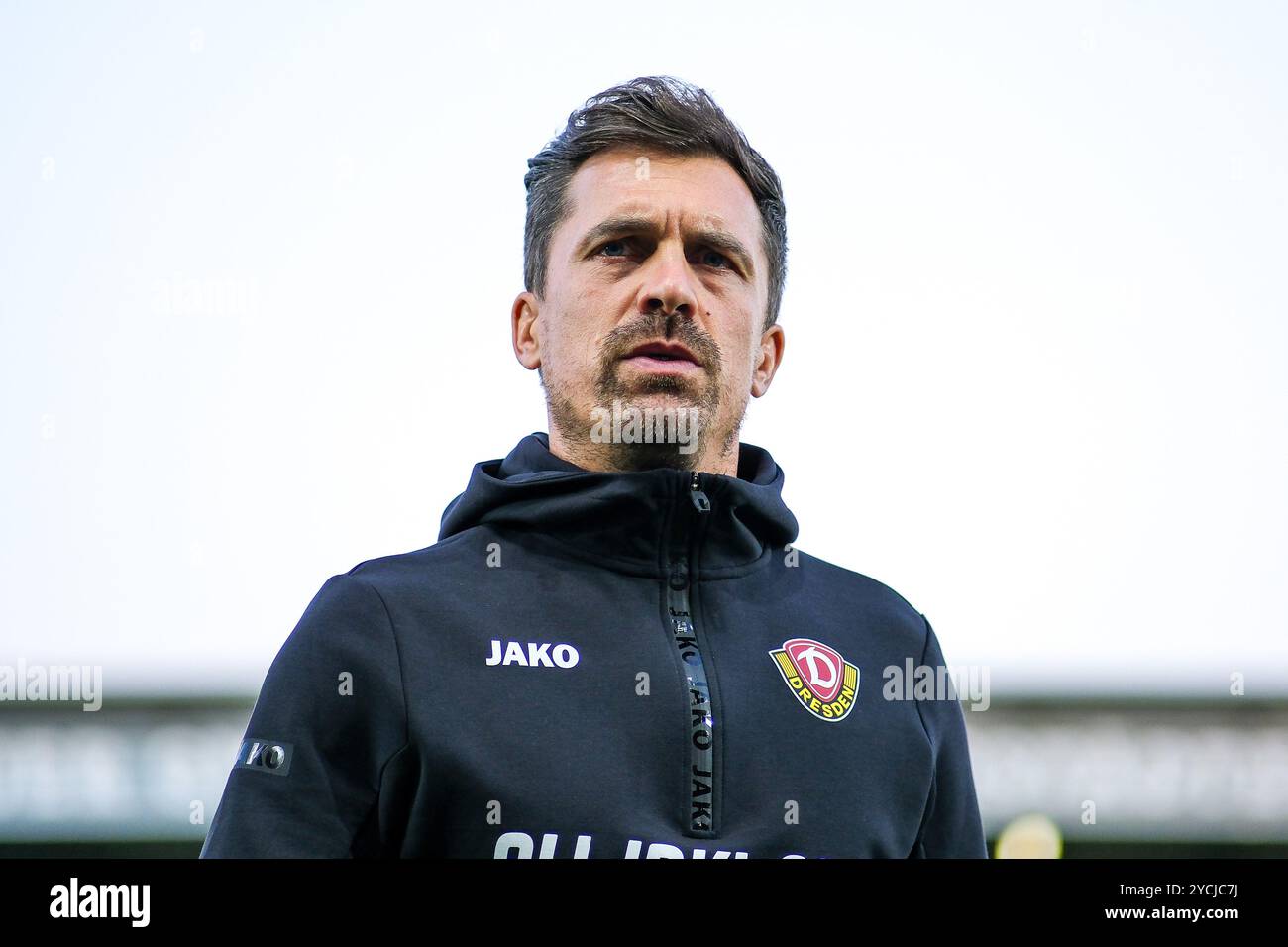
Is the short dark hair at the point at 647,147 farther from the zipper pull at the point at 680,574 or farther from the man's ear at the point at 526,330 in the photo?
the zipper pull at the point at 680,574

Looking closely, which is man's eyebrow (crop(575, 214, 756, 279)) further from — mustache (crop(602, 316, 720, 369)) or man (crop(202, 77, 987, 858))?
mustache (crop(602, 316, 720, 369))

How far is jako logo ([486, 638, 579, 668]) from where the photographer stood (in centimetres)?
335

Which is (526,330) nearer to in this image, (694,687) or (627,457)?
(627,457)

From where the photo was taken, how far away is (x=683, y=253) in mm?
3865

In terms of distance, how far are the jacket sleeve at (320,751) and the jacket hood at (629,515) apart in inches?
23.0

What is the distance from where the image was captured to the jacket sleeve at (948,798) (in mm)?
3715

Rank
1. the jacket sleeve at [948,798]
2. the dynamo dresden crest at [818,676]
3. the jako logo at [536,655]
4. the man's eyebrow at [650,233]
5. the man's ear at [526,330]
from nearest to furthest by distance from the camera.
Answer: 1. the jako logo at [536,655]
2. the dynamo dresden crest at [818,676]
3. the jacket sleeve at [948,798]
4. the man's eyebrow at [650,233]
5. the man's ear at [526,330]

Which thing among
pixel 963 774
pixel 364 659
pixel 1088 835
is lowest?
pixel 1088 835

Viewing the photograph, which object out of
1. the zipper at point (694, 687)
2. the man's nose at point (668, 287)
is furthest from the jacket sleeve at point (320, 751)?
the man's nose at point (668, 287)

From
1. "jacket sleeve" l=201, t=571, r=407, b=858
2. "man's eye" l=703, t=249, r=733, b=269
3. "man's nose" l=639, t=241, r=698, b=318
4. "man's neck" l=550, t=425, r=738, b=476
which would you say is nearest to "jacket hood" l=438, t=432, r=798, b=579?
"man's neck" l=550, t=425, r=738, b=476

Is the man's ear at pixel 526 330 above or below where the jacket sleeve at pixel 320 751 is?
above
